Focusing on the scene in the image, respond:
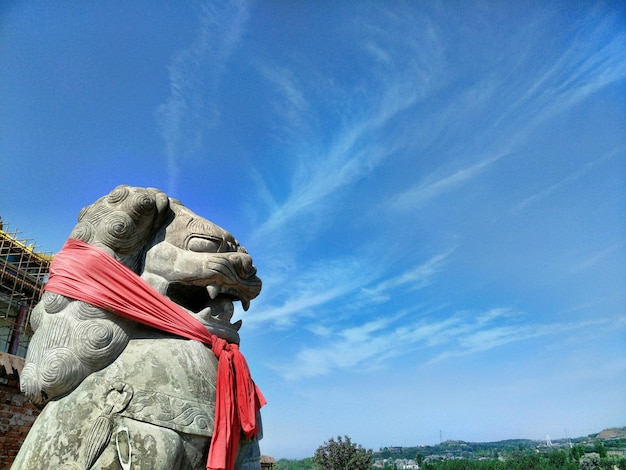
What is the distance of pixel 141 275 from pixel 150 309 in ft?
0.97

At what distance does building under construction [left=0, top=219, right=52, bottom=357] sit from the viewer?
16250mm

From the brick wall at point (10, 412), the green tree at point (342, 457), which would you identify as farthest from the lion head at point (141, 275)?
the green tree at point (342, 457)

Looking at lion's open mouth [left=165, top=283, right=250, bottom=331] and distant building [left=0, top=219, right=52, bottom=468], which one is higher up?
distant building [left=0, top=219, right=52, bottom=468]

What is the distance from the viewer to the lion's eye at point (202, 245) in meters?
2.96

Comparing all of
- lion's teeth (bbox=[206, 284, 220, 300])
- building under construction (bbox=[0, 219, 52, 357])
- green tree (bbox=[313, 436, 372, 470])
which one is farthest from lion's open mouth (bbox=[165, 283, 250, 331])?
green tree (bbox=[313, 436, 372, 470])


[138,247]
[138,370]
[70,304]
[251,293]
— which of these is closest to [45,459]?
[138,370]

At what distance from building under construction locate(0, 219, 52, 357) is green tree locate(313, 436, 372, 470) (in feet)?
49.0

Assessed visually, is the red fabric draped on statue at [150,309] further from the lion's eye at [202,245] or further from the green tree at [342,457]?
the green tree at [342,457]

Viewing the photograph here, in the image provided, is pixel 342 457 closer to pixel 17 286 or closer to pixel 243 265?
pixel 17 286

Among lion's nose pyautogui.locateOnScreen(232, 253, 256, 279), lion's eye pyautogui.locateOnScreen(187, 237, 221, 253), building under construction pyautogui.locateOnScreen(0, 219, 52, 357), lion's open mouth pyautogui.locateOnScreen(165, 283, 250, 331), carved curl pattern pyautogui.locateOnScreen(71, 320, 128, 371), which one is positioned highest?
building under construction pyautogui.locateOnScreen(0, 219, 52, 357)

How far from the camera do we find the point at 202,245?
9.74 ft

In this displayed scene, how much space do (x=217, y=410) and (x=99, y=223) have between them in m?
1.32

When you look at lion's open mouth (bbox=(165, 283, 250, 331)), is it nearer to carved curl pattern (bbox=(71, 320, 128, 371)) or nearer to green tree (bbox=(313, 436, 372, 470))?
carved curl pattern (bbox=(71, 320, 128, 371))

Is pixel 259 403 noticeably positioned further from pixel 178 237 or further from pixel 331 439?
pixel 331 439
